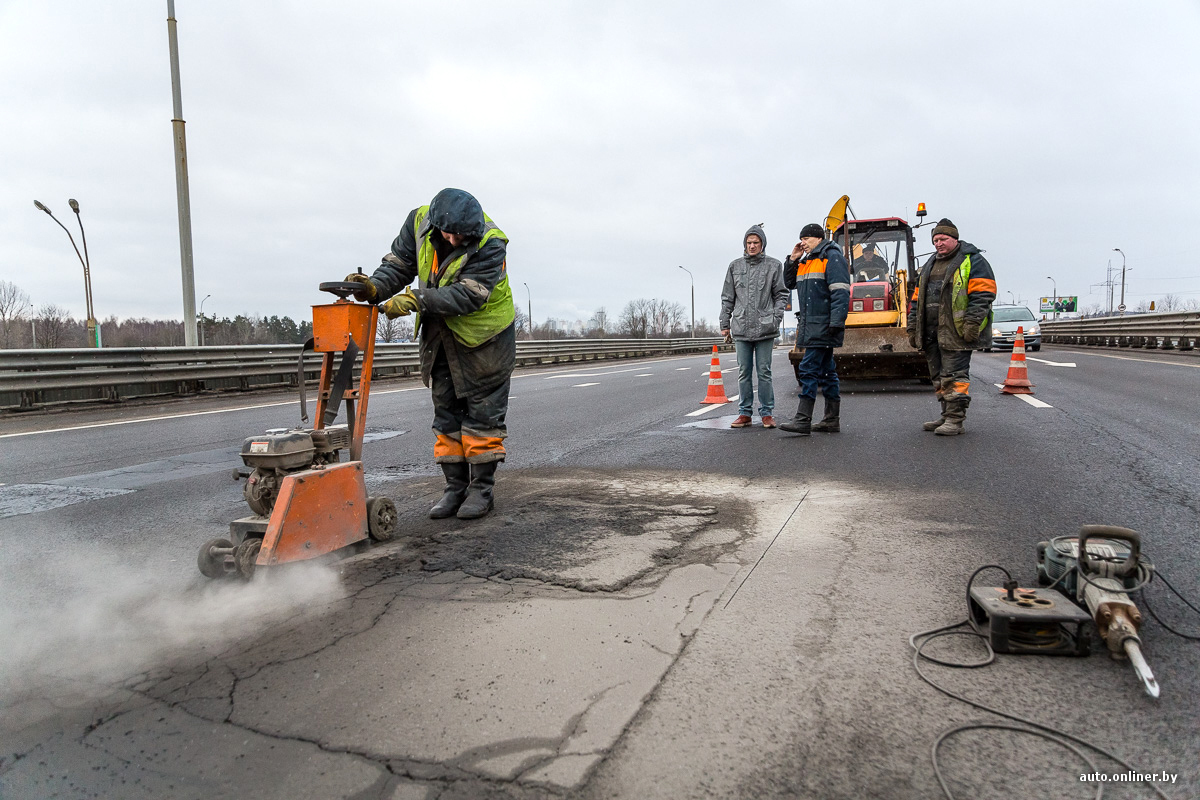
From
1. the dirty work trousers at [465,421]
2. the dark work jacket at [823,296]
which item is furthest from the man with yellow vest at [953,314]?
the dirty work trousers at [465,421]

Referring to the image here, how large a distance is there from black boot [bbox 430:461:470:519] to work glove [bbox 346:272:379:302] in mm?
1096

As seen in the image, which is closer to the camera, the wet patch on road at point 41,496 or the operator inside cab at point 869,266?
the wet patch on road at point 41,496

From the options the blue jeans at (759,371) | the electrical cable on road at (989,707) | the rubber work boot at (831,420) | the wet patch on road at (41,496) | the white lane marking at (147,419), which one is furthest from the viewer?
the white lane marking at (147,419)

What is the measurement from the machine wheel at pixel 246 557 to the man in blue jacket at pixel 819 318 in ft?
16.5

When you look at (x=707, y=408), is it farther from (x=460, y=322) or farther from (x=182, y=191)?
(x=182, y=191)

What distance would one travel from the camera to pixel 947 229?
22.9 feet

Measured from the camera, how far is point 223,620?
8.56 ft

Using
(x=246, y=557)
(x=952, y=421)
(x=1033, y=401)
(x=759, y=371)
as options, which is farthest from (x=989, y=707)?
(x=1033, y=401)

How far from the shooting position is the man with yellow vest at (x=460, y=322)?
3660mm

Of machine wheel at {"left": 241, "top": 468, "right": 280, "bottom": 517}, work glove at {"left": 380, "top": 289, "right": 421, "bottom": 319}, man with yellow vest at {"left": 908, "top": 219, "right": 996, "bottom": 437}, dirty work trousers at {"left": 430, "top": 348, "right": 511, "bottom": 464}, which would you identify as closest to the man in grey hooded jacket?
man with yellow vest at {"left": 908, "top": 219, "right": 996, "bottom": 437}

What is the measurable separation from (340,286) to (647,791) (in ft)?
8.25

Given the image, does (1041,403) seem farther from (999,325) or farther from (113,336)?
(113,336)

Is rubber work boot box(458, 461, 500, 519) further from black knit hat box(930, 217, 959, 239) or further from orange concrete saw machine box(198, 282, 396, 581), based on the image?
black knit hat box(930, 217, 959, 239)

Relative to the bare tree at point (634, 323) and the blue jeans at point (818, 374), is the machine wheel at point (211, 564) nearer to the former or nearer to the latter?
the blue jeans at point (818, 374)
